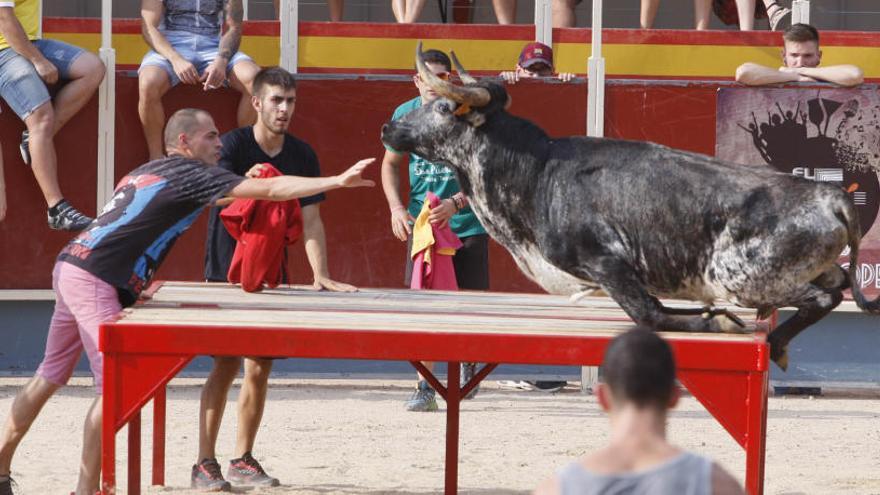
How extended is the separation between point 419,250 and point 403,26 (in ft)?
8.60

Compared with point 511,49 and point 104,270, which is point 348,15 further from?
point 104,270

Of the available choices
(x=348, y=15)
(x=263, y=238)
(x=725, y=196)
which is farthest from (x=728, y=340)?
(x=348, y=15)

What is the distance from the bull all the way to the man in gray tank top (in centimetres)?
238

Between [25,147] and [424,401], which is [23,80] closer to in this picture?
[25,147]

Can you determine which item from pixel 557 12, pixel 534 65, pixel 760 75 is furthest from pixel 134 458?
pixel 557 12

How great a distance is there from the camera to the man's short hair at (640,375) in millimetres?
3312

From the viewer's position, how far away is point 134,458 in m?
6.75

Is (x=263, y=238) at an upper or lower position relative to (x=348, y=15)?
lower

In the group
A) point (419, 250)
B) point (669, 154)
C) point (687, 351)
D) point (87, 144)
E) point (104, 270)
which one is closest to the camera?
point (687, 351)

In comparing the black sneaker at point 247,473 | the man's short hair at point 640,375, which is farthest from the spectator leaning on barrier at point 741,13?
the man's short hair at point 640,375

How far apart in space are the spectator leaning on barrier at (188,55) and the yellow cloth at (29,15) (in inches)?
26.1

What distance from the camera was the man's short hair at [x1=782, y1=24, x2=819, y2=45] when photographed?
10.9 m

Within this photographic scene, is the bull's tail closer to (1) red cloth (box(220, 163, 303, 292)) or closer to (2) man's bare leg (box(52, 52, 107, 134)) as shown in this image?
(1) red cloth (box(220, 163, 303, 292))

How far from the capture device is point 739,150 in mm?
11086
